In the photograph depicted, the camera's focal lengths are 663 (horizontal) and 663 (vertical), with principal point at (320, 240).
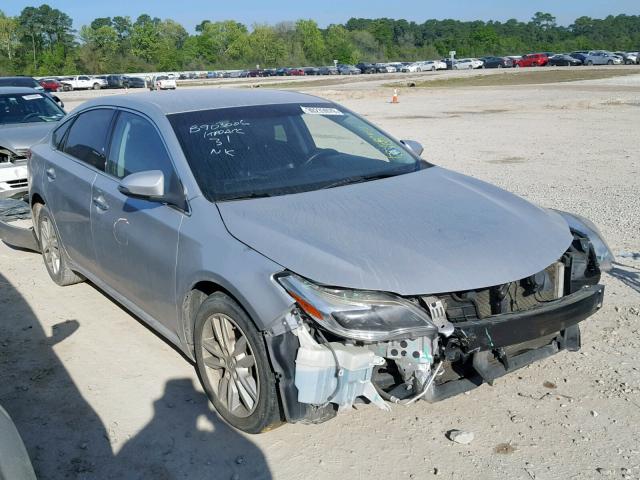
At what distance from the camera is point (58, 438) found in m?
3.56

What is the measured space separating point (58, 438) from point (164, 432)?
567 mm

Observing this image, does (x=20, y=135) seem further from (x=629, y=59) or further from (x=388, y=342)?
(x=629, y=59)

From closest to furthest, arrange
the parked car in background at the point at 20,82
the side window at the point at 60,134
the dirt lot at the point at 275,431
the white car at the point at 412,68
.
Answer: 1. the dirt lot at the point at 275,431
2. the side window at the point at 60,134
3. the parked car in background at the point at 20,82
4. the white car at the point at 412,68

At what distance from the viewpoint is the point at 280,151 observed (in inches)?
171

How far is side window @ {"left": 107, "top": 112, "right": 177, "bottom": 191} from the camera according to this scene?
407 cm

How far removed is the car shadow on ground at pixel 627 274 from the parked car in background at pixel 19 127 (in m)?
7.20

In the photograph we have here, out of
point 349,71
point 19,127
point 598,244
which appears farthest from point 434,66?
point 598,244

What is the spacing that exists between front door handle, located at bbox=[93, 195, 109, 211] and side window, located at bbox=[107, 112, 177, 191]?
0.62ft

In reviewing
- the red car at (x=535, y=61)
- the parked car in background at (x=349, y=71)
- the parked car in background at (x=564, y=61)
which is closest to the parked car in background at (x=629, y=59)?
the parked car in background at (x=564, y=61)

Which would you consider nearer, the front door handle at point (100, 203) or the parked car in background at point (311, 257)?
the parked car in background at point (311, 257)

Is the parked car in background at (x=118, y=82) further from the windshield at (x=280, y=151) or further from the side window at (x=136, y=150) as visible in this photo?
the windshield at (x=280, y=151)

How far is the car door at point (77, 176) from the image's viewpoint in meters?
4.86

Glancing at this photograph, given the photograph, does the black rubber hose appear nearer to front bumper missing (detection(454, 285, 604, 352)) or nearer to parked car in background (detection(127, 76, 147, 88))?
front bumper missing (detection(454, 285, 604, 352))

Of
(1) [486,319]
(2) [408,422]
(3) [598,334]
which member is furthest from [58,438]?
(3) [598,334]
